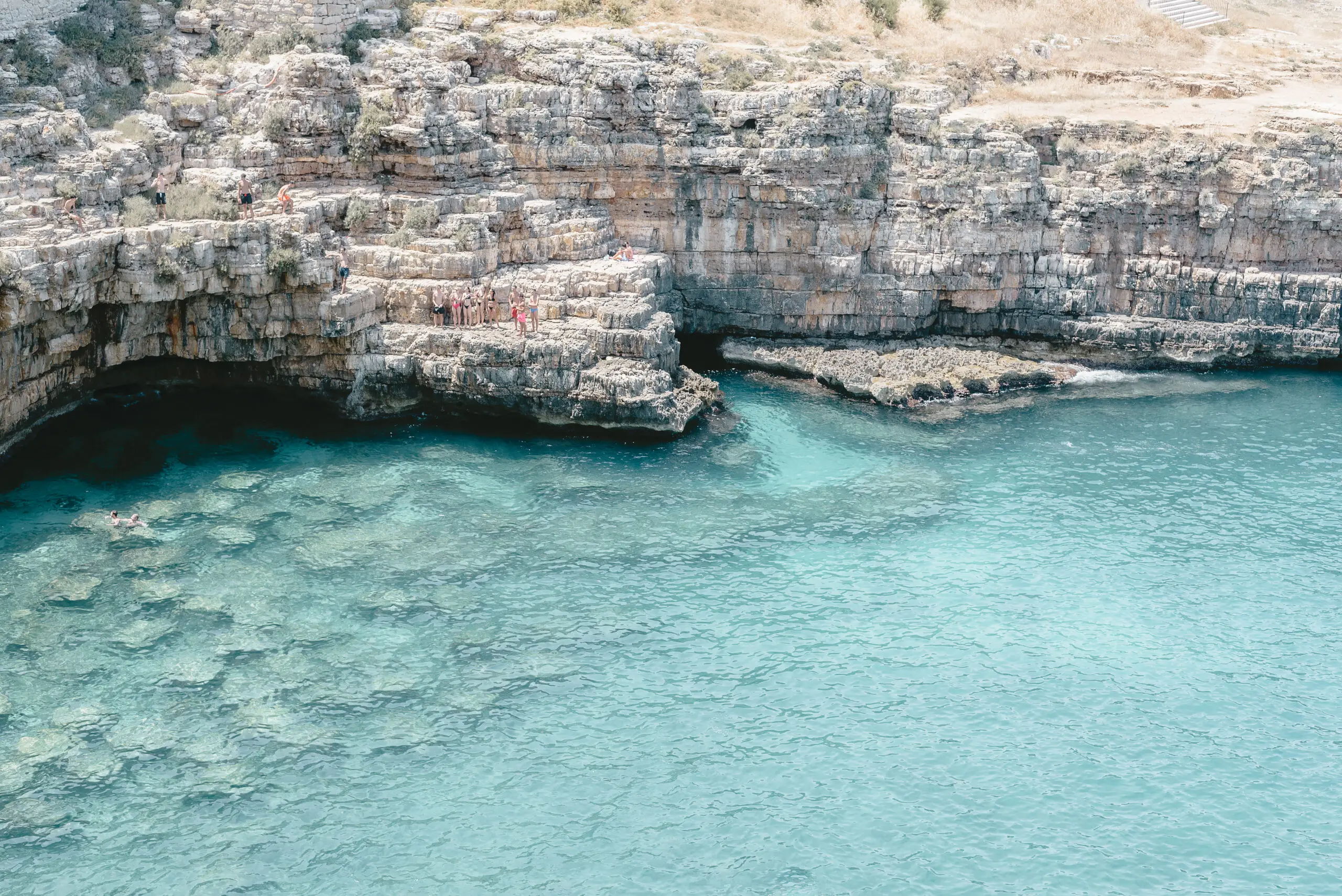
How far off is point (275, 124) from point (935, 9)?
3160 cm

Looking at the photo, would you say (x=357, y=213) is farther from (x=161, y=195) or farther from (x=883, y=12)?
(x=883, y=12)

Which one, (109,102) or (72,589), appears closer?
(72,589)

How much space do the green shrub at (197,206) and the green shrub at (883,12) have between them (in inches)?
1202

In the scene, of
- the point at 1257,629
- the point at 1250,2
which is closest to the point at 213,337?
the point at 1257,629

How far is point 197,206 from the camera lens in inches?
1566

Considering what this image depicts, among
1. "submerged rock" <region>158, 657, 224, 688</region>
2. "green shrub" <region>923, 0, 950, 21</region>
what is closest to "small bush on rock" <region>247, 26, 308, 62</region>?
"submerged rock" <region>158, 657, 224, 688</region>

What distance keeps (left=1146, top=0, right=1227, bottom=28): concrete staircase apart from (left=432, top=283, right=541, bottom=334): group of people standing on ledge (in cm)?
4088

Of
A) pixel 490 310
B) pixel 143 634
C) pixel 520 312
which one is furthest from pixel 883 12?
pixel 143 634

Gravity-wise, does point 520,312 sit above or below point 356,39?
below

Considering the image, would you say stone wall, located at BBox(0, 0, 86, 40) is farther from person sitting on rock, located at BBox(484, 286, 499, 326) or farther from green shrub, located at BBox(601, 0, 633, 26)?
green shrub, located at BBox(601, 0, 633, 26)

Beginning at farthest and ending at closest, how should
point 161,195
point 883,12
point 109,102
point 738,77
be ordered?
point 883,12 < point 738,77 < point 109,102 < point 161,195

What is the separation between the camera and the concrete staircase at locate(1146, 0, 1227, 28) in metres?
66.1

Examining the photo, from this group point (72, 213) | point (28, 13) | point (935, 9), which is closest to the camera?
point (72, 213)

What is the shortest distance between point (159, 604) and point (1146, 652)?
24.4 m
